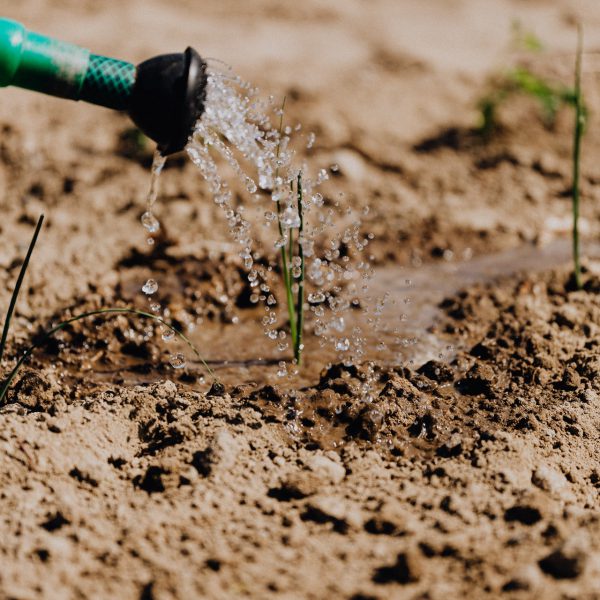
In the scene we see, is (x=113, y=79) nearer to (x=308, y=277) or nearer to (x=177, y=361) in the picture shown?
(x=177, y=361)

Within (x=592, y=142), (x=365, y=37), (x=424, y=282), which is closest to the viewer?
(x=424, y=282)

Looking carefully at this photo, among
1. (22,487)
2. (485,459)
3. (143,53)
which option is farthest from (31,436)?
(143,53)

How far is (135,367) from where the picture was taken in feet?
8.55

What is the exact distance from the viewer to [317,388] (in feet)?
8.00

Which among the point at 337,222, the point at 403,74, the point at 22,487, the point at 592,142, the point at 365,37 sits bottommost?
the point at 22,487

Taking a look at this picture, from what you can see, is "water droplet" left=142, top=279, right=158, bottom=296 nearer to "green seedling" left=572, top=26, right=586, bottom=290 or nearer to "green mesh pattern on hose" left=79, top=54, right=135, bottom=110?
"green mesh pattern on hose" left=79, top=54, right=135, bottom=110

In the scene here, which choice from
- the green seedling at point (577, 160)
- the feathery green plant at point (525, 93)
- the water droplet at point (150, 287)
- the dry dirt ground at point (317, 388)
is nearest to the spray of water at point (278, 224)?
the dry dirt ground at point (317, 388)

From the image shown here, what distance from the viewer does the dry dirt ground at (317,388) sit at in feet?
5.68

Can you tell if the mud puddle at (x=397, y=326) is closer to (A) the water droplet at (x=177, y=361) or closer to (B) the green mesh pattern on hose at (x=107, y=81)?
(A) the water droplet at (x=177, y=361)

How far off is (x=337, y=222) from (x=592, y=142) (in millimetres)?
1486

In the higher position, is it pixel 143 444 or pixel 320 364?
pixel 320 364

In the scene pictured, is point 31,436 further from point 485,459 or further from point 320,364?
point 485,459

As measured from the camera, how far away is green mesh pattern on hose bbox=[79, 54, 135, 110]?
5.94ft

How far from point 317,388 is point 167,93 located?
105 cm
